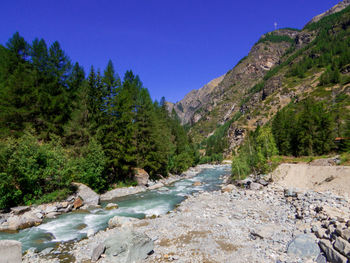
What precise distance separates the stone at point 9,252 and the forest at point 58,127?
38.4 ft

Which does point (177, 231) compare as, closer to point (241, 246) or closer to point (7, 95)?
point (241, 246)

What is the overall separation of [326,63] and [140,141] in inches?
6072

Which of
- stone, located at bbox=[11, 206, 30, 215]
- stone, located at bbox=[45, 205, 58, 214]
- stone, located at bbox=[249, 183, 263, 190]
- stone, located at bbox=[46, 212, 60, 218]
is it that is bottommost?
stone, located at bbox=[249, 183, 263, 190]

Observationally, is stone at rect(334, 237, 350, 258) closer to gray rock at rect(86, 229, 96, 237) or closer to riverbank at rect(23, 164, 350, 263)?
riverbank at rect(23, 164, 350, 263)

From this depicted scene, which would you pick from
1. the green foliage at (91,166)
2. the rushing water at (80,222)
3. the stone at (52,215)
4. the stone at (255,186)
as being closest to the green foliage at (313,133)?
the stone at (255,186)

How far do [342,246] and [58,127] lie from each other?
31.3 m

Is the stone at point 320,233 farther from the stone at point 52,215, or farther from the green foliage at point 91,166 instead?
the green foliage at point 91,166

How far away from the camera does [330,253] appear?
23.9 feet

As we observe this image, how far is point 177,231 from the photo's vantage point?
11523 millimetres

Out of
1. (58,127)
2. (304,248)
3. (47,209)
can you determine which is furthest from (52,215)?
(304,248)

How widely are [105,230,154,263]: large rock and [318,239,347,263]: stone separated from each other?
24.8ft

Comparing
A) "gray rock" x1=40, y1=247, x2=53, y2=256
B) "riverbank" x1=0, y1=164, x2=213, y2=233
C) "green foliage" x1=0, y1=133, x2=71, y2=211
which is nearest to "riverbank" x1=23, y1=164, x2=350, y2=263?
"gray rock" x1=40, y1=247, x2=53, y2=256

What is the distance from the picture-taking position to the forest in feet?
59.3

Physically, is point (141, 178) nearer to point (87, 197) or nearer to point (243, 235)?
point (87, 197)
